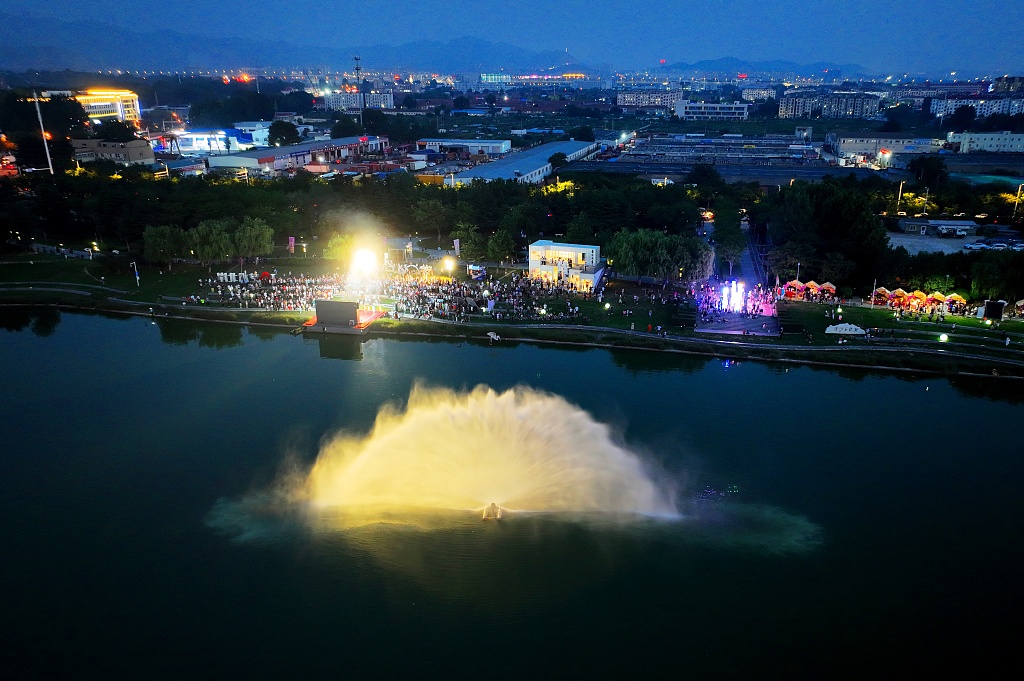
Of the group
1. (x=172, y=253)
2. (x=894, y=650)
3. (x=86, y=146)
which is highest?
(x=86, y=146)

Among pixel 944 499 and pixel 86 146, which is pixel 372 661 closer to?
pixel 944 499

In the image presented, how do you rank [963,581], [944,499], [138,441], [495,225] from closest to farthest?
[963,581]
[944,499]
[138,441]
[495,225]

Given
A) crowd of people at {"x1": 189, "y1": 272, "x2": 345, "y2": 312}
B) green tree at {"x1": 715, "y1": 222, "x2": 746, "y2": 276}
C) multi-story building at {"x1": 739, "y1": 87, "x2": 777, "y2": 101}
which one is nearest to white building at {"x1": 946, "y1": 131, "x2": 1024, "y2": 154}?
green tree at {"x1": 715, "y1": 222, "x2": 746, "y2": 276}

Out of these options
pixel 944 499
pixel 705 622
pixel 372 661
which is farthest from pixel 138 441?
pixel 944 499

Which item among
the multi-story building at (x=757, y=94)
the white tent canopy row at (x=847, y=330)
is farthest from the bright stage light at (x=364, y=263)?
the multi-story building at (x=757, y=94)

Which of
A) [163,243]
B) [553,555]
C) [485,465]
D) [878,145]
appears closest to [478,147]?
[878,145]

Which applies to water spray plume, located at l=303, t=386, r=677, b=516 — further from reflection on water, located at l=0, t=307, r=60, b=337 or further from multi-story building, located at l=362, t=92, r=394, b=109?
multi-story building, located at l=362, t=92, r=394, b=109
